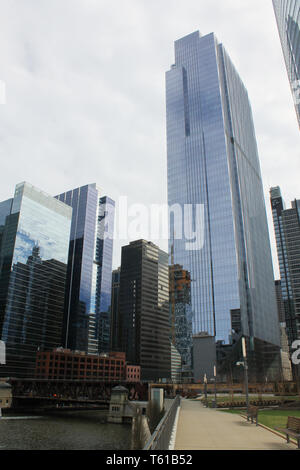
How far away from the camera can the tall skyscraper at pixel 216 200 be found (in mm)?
127500

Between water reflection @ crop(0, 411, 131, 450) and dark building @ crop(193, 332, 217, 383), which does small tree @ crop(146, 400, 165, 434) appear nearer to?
water reflection @ crop(0, 411, 131, 450)

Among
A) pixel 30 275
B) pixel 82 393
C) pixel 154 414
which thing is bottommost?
pixel 82 393

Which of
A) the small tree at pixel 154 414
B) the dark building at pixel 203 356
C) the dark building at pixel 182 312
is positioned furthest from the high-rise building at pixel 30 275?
the small tree at pixel 154 414

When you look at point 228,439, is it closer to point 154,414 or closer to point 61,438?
point 154,414

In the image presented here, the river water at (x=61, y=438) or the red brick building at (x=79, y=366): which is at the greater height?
the red brick building at (x=79, y=366)

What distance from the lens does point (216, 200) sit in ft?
454

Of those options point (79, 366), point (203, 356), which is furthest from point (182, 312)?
point (79, 366)

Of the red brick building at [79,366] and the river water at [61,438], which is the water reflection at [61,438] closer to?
the river water at [61,438]

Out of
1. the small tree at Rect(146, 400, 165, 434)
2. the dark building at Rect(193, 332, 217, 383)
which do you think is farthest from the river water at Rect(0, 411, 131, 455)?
the dark building at Rect(193, 332, 217, 383)

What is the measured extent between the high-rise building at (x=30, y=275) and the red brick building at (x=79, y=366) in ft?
39.4

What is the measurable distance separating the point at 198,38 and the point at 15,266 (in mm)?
140558

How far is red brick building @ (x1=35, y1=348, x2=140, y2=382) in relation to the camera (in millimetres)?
149750

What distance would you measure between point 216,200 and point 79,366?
96699 mm
